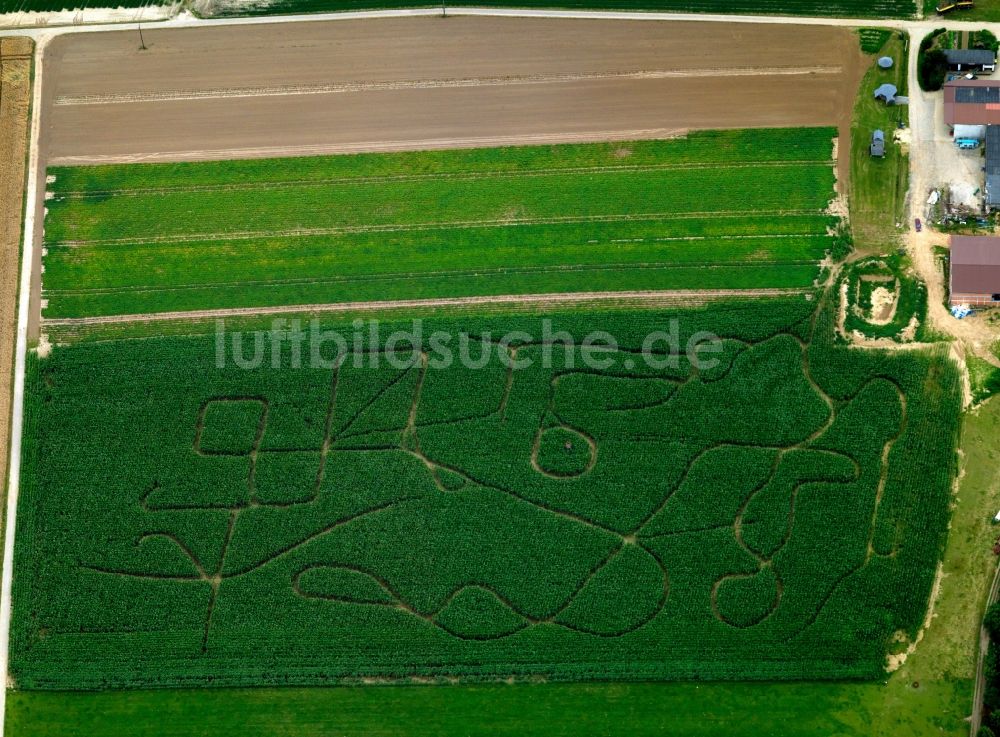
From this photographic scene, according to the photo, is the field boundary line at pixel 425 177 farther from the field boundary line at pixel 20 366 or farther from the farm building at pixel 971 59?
the farm building at pixel 971 59

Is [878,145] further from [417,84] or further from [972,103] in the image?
[417,84]

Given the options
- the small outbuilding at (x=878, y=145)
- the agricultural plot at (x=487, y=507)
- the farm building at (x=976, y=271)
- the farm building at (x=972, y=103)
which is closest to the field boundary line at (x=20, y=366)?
the agricultural plot at (x=487, y=507)

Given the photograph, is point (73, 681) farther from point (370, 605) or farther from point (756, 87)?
point (756, 87)

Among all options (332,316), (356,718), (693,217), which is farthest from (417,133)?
(356,718)

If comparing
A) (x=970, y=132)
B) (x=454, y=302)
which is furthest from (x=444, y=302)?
(x=970, y=132)

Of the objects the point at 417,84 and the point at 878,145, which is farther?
the point at 417,84
